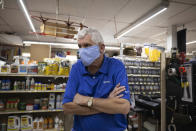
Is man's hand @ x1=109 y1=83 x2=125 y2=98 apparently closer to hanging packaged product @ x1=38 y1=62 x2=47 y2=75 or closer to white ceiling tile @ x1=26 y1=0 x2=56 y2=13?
hanging packaged product @ x1=38 y1=62 x2=47 y2=75

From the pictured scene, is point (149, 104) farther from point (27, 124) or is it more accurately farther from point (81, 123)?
point (27, 124)

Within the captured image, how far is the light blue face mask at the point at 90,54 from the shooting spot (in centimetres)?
135

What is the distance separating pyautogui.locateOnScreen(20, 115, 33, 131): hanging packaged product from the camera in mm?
3424

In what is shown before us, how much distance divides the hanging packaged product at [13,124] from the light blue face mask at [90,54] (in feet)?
10.4

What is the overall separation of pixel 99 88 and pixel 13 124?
326cm

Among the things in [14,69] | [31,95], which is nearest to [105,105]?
[14,69]

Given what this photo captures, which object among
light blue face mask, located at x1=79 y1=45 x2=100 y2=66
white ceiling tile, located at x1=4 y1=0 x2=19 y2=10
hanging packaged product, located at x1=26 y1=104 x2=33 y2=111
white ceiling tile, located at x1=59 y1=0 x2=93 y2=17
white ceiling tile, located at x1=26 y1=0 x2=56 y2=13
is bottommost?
hanging packaged product, located at x1=26 y1=104 x2=33 y2=111

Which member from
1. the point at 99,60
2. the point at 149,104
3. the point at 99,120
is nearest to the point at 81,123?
the point at 99,120

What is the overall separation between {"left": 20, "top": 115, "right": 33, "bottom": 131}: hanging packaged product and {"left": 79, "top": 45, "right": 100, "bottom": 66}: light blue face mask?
3.04m

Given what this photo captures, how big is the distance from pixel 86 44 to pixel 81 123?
785 mm

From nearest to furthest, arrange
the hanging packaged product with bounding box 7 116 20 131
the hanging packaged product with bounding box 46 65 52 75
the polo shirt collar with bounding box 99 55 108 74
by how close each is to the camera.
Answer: the polo shirt collar with bounding box 99 55 108 74 < the hanging packaged product with bounding box 7 116 20 131 < the hanging packaged product with bounding box 46 65 52 75

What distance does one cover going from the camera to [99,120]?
1.22 meters

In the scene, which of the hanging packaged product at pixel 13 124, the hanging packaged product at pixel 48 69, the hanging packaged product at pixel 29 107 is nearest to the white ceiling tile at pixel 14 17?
the hanging packaged product at pixel 48 69

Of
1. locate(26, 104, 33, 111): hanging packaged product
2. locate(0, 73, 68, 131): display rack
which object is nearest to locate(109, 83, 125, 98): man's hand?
locate(0, 73, 68, 131): display rack
